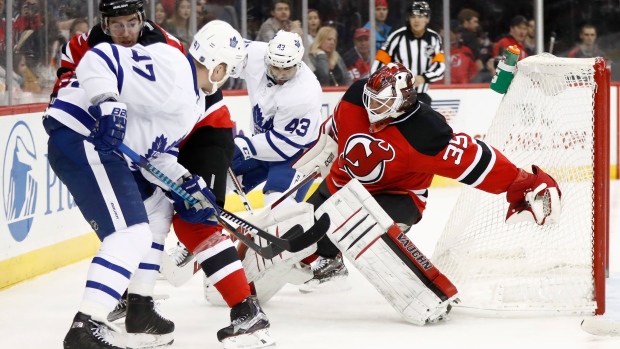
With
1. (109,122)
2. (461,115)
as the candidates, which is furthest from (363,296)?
(461,115)

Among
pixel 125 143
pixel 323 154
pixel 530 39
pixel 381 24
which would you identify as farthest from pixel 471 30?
pixel 125 143

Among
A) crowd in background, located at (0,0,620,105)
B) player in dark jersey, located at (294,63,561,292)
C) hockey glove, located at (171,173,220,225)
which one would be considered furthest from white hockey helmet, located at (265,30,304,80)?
crowd in background, located at (0,0,620,105)

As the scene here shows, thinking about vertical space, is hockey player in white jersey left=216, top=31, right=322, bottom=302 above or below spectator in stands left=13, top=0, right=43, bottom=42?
below

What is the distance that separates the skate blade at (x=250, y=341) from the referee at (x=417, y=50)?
4100 millimetres

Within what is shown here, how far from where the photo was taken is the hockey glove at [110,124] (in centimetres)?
290

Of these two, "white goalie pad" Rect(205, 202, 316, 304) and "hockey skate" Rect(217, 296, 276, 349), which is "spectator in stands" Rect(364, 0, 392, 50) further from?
"hockey skate" Rect(217, 296, 276, 349)

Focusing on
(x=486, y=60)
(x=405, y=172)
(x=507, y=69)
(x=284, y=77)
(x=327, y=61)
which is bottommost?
(x=486, y=60)

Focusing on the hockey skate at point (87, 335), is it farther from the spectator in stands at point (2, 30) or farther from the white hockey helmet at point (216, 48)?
the spectator in stands at point (2, 30)

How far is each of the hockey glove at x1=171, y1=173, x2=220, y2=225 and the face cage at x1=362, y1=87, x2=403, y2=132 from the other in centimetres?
70

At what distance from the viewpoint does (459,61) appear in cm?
818

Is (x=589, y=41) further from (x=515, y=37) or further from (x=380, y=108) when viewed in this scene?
(x=380, y=108)

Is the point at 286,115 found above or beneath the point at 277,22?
above

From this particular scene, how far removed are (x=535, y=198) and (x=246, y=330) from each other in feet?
3.58

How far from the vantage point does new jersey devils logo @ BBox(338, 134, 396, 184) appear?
3.69 m
